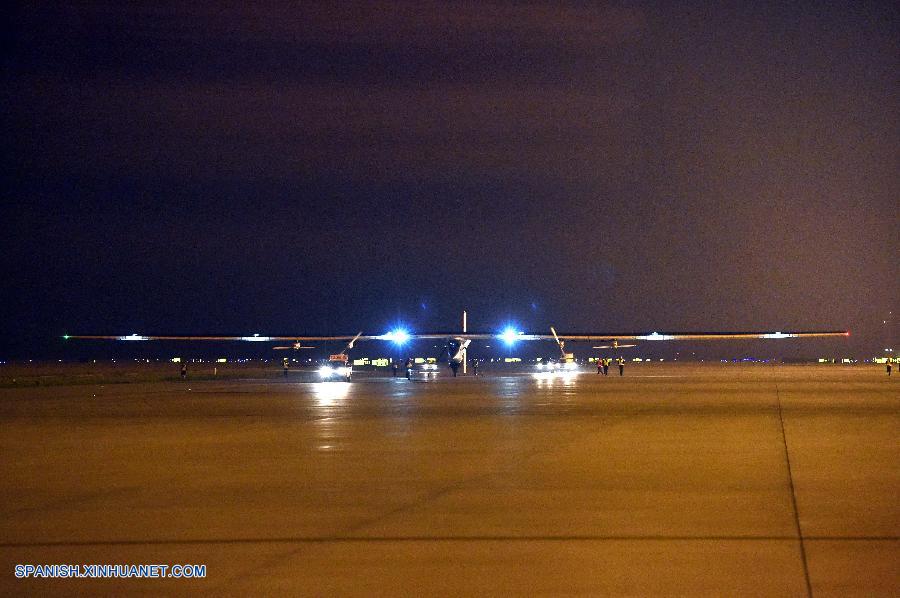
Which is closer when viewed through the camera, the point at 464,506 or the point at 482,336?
the point at 464,506

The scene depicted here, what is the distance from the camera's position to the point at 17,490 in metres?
12.2

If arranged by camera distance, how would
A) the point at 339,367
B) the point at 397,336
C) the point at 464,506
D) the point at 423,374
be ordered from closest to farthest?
the point at 464,506 < the point at 339,367 < the point at 397,336 < the point at 423,374

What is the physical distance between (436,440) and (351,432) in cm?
255

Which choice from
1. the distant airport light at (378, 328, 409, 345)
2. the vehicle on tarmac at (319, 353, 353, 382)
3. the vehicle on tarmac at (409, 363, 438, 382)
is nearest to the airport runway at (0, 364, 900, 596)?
the vehicle on tarmac at (319, 353, 353, 382)

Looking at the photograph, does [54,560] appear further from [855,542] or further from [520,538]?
[855,542]

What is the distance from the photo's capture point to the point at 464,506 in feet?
35.2

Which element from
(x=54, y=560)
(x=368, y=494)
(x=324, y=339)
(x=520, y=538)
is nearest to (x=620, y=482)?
(x=368, y=494)

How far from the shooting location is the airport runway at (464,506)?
24.5 feet

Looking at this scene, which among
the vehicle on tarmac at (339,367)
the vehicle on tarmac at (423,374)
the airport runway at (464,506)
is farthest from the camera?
the vehicle on tarmac at (423,374)

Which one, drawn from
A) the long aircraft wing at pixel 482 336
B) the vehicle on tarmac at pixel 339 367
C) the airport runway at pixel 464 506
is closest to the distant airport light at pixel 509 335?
the long aircraft wing at pixel 482 336

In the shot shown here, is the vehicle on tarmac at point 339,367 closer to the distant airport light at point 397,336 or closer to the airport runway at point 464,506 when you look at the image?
the distant airport light at point 397,336

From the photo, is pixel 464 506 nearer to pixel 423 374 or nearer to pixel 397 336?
pixel 397 336

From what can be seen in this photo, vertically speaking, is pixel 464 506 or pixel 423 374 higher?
pixel 423 374

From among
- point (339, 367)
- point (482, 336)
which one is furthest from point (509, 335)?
point (339, 367)
